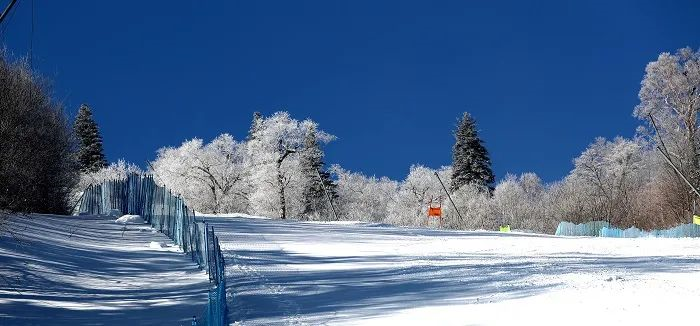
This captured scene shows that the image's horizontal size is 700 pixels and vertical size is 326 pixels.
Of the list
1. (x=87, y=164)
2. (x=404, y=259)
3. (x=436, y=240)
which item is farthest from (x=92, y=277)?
(x=87, y=164)

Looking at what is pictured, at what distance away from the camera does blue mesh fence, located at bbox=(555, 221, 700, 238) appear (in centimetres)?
3422

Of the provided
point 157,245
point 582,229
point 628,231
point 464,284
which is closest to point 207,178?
point 582,229

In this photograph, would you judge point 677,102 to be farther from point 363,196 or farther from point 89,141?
point 363,196

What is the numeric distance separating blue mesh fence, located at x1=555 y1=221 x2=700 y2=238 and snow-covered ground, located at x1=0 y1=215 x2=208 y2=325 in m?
26.4

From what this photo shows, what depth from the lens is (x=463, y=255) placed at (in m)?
21.0

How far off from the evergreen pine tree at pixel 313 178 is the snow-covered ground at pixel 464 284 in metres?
45.3

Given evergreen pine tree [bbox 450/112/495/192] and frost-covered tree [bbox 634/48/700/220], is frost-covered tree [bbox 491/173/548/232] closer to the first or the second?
evergreen pine tree [bbox 450/112/495/192]

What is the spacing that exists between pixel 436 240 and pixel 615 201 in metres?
48.5

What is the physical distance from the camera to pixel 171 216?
76.6 ft

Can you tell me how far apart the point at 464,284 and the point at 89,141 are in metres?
68.1

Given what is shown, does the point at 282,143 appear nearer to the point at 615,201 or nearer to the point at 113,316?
the point at 615,201

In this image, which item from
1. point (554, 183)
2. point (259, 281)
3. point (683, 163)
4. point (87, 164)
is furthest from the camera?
point (554, 183)

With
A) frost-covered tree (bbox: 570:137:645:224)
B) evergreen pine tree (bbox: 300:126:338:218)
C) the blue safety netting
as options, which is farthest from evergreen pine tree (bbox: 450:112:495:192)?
the blue safety netting

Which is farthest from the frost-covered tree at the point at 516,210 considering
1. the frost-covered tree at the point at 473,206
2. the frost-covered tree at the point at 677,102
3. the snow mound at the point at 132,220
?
the snow mound at the point at 132,220
